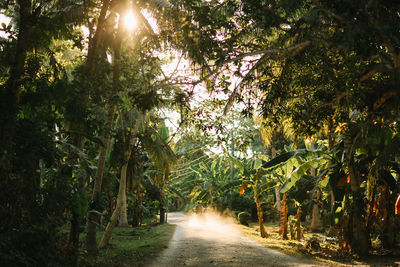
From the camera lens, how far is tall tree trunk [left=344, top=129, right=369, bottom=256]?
976cm

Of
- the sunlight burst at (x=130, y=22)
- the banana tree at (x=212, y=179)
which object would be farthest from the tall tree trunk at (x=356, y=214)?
the banana tree at (x=212, y=179)

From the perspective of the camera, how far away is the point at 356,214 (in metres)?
9.87

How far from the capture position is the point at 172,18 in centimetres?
917

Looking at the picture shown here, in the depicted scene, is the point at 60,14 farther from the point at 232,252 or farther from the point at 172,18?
the point at 232,252

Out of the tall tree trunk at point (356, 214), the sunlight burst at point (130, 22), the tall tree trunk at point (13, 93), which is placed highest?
the sunlight burst at point (130, 22)

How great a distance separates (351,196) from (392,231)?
1.59 metres

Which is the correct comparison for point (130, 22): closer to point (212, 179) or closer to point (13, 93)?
point (13, 93)

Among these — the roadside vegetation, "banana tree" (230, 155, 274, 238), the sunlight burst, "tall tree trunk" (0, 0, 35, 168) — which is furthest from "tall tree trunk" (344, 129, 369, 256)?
"tall tree trunk" (0, 0, 35, 168)

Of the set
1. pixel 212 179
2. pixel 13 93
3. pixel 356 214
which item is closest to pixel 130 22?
pixel 13 93

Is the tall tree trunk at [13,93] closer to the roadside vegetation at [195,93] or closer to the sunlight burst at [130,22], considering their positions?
the roadside vegetation at [195,93]

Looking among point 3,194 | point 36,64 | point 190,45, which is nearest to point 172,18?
point 190,45

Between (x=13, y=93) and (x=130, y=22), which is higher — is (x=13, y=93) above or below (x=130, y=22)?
below

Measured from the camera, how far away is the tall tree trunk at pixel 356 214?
32.0 ft

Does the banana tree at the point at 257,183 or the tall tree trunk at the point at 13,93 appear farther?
the banana tree at the point at 257,183
